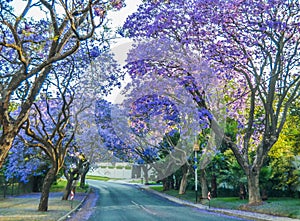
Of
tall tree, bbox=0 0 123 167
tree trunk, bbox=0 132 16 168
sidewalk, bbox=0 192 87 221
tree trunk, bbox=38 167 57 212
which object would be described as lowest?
sidewalk, bbox=0 192 87 221

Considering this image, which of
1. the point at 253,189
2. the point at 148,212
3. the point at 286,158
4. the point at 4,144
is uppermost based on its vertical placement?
the point at 286,158

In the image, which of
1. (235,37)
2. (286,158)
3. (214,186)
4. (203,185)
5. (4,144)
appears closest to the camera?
(4,144)

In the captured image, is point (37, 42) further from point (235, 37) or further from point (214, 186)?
point (214, 186)

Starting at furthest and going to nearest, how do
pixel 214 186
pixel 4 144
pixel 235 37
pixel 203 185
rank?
pixel 214 186
pixel 203 185
pixel 235 37
pixel 4 144

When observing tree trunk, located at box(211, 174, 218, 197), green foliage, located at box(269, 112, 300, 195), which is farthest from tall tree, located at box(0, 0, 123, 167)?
tree trunk, located at box(211, 174, 218, 197)

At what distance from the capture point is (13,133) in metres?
9.02

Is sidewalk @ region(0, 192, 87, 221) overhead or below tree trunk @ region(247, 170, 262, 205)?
below

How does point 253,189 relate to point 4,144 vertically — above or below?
below

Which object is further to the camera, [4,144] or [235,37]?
[235,37]

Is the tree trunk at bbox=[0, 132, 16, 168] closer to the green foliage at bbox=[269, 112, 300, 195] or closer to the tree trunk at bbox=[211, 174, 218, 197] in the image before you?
the green foliage at bbox=[269, 112, 300, 195]

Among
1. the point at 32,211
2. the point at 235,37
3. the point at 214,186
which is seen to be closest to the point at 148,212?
the point at 32,211

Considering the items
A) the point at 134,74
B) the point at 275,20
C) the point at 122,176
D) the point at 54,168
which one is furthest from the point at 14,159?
the point at 122,176

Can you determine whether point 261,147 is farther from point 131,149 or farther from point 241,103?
point 131,149

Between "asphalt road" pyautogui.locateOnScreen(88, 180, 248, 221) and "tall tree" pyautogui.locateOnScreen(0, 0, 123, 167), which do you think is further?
"asphalt road" pyautogui.locateOnScreen(88, 180, 248, 221)
